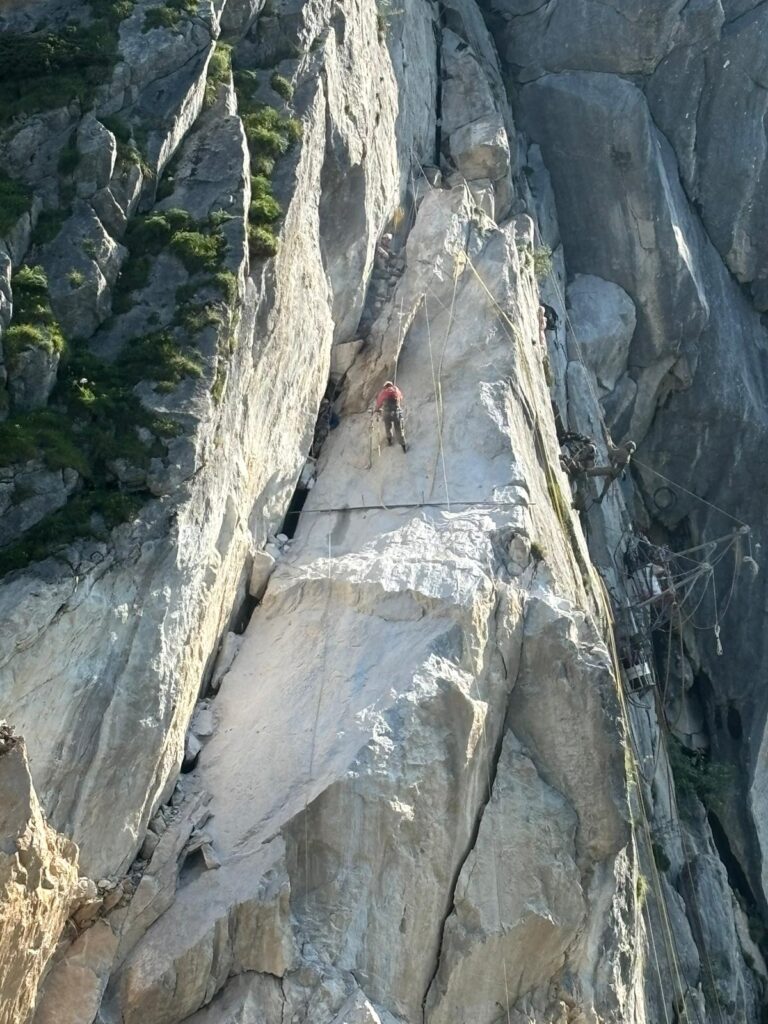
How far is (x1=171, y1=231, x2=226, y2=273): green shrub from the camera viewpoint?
22.5 m

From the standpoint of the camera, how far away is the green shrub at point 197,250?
2248 centimetres

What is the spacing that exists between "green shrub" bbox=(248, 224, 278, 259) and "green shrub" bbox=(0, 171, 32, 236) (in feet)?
12.7

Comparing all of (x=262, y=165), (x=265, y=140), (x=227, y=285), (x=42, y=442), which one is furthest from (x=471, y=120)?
(x=42, y=442)

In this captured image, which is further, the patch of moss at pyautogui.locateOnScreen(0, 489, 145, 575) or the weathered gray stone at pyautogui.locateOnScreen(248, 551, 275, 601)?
the weathered gray stone at pyautogui.locateOnScreen(248, 551, 275, 601)

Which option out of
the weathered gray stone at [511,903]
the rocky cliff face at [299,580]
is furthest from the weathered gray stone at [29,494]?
the weathered gray stone at [511,903]

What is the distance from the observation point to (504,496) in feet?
79.6

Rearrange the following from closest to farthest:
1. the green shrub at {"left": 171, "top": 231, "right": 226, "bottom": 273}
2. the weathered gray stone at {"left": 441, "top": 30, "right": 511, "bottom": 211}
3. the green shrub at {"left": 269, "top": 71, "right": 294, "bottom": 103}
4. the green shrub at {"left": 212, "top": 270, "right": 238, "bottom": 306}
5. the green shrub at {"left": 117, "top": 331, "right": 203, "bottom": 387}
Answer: the green shrub at {"left": 117, "top": 331, "right": 203, "bottom": 387}, the green shrub at {"left": 212, "top": 270, "right": 238, "bottom": 306}, the green shrub at {"left": 171, "top": 231, "right": 226, "bottom": 273}, the green shrub at {"left": 269, "top": 71, "right": 294, "bottom": 103}, the weathered gray stone at {"left": 441, "top": 30, "right": 511, "bottom": 211}

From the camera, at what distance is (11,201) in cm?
2158

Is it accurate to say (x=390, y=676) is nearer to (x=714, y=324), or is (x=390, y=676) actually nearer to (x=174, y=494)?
(x=174, y=494)

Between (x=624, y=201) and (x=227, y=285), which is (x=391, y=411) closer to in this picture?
(x=227, y=285)

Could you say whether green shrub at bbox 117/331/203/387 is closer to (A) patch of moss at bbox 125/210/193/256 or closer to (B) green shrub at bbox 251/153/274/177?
(A) patch of moss at bbox 125/210/193/256

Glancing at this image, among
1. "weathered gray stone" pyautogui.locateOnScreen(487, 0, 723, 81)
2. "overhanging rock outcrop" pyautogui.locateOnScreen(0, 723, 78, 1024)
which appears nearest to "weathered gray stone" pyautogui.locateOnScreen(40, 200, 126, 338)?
"overhanging rock outcrop" pyautogui.locateOnScreen(0, 723, 78, 1024)

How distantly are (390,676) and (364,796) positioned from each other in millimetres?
2178

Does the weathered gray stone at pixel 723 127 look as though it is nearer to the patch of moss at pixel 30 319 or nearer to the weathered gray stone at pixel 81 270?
the weathered gray stone at pixel 81 270
